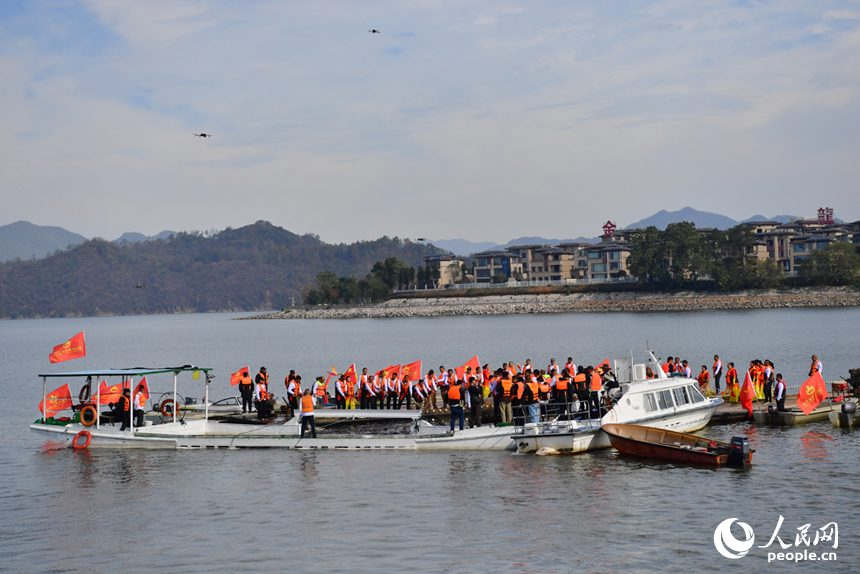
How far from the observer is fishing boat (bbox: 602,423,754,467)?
74.7ft

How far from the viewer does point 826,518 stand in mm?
18000

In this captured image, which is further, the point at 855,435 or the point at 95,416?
the point at 95,416

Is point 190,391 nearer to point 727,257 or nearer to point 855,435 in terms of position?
point 855,435

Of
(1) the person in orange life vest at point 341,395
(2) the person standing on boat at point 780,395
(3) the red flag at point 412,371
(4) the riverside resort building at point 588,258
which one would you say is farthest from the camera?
(4) the riverside resort building at point 588,258

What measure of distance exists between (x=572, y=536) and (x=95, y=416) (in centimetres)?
2054

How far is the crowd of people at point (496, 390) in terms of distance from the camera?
87.1 ft

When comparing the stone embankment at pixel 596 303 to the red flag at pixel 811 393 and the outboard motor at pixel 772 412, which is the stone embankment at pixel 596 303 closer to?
the outboard motor at pixel 772 412

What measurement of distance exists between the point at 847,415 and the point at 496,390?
12816 millimetres

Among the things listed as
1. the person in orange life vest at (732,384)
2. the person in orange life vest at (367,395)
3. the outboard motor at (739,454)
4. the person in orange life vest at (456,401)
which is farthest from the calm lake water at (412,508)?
the person in orange life vest at (367,395)

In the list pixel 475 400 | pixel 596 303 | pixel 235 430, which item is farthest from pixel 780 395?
pixel 596 303

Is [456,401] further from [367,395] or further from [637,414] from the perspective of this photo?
[367,395]

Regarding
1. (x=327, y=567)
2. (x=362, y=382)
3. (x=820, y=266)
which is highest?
(x=820, y=266)

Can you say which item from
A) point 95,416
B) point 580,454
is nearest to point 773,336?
point 580,454

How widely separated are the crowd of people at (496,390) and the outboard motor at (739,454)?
4876 millimetres
